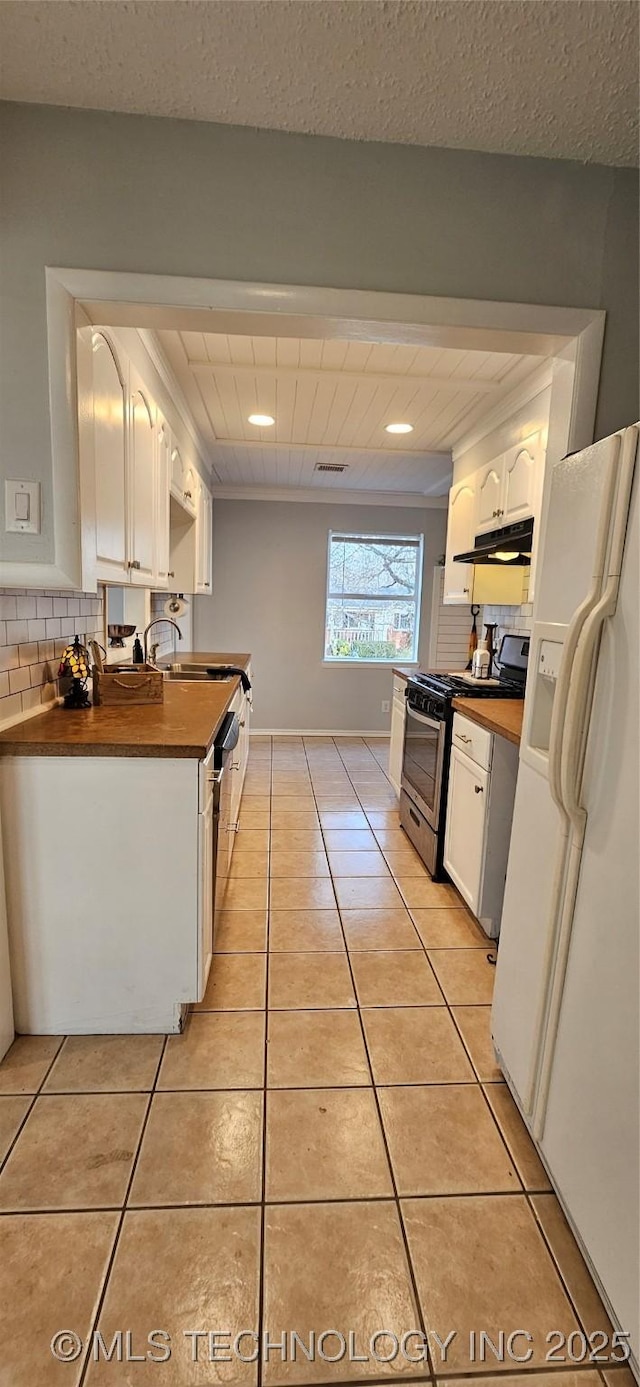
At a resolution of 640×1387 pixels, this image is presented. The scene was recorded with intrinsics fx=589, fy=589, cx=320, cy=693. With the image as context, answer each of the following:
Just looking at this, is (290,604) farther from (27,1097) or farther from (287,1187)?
(287,1187)

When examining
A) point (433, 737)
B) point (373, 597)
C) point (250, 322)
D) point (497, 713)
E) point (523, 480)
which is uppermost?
point (250, 322)

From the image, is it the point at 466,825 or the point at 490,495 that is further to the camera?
the point at 490,495

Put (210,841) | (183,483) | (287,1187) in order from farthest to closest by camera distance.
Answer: (183,483) → (210,841) → (287,1187)

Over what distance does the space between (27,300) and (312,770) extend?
381 centimetres

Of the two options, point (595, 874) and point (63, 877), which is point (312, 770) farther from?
point (595, 874)

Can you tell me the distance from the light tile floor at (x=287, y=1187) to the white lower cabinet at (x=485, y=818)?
0.26 meters

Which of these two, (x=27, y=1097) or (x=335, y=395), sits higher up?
(x=335, y=395)

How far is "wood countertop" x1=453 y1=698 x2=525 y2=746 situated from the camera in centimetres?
211

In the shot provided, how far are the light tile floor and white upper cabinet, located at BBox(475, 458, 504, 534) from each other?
6.83 ft

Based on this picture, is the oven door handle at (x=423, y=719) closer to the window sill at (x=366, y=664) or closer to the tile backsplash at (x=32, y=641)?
the tile backsplash at (x=32, y=641)

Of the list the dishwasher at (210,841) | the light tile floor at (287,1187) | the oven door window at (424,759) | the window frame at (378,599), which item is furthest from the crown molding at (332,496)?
the light tile floor at (287,1187)

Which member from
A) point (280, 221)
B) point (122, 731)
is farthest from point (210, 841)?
point (280, 221)

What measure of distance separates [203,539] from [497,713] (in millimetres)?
2733

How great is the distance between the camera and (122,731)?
180cm
